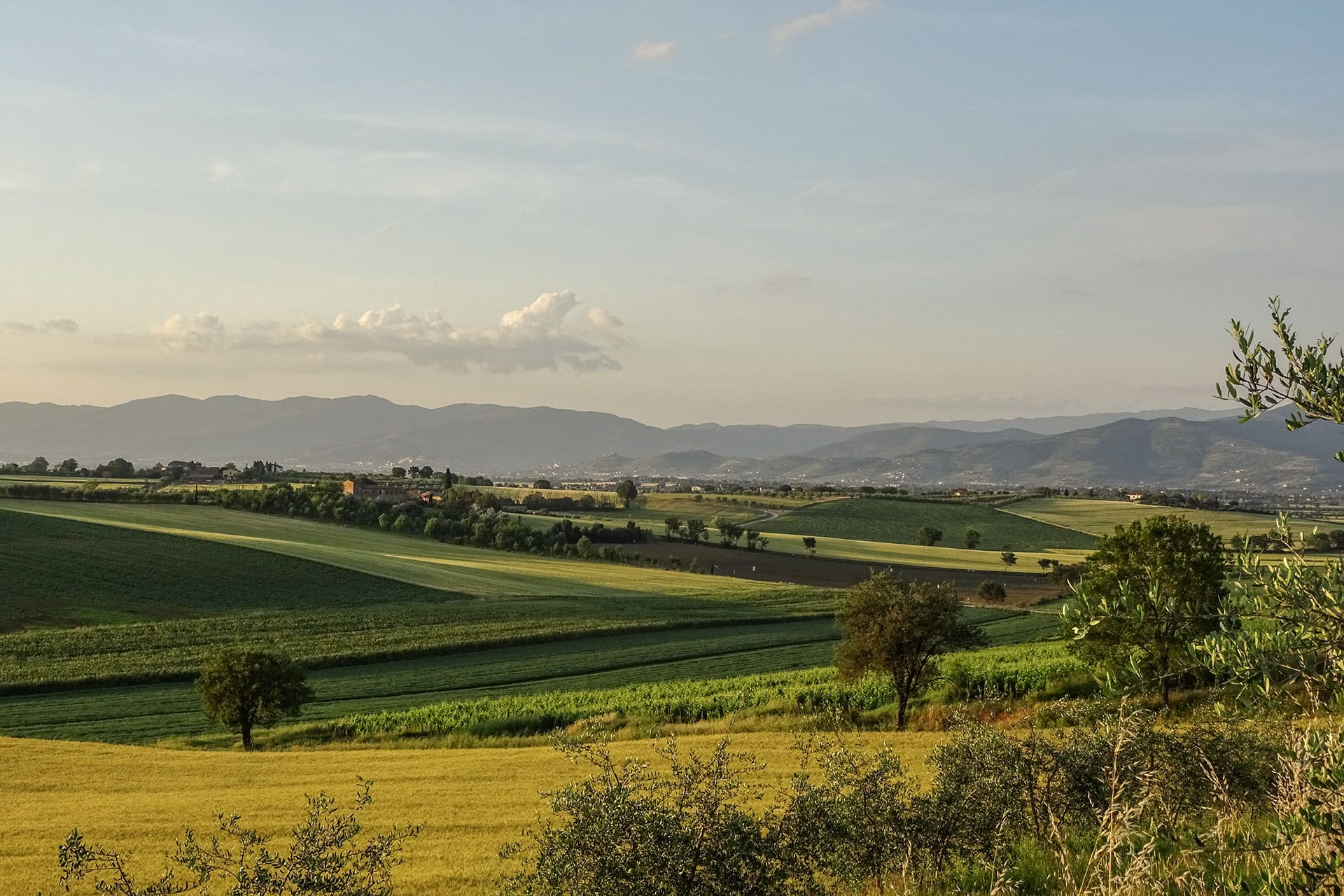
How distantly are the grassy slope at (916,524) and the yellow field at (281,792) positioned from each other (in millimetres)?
107706

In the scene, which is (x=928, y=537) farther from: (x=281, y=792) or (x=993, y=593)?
(x=281, y=792)

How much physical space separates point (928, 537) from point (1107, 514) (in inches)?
1717

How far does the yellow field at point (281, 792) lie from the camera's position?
18.4 metres

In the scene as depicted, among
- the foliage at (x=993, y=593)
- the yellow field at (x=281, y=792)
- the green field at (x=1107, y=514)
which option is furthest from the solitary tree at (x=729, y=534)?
the yellow field at (x=281, y=792)

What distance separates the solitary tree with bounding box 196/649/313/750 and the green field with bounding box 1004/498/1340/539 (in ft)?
355

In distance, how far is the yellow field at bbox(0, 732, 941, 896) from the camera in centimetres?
1841

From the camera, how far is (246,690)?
37.5 m

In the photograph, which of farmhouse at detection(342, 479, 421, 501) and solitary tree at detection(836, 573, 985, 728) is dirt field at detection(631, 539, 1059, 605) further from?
solitary tree at detection(836, 573, 985, 728)

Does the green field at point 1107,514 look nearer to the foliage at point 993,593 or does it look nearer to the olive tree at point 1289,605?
the foliage at point 993,593

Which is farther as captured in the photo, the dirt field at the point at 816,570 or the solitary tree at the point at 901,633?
the dirt field at the point at 816,570

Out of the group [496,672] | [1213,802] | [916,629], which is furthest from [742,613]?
[1213,802]

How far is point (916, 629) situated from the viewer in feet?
116

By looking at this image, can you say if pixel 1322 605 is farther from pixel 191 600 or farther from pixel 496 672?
pixel 191 600

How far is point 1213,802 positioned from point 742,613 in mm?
63312
